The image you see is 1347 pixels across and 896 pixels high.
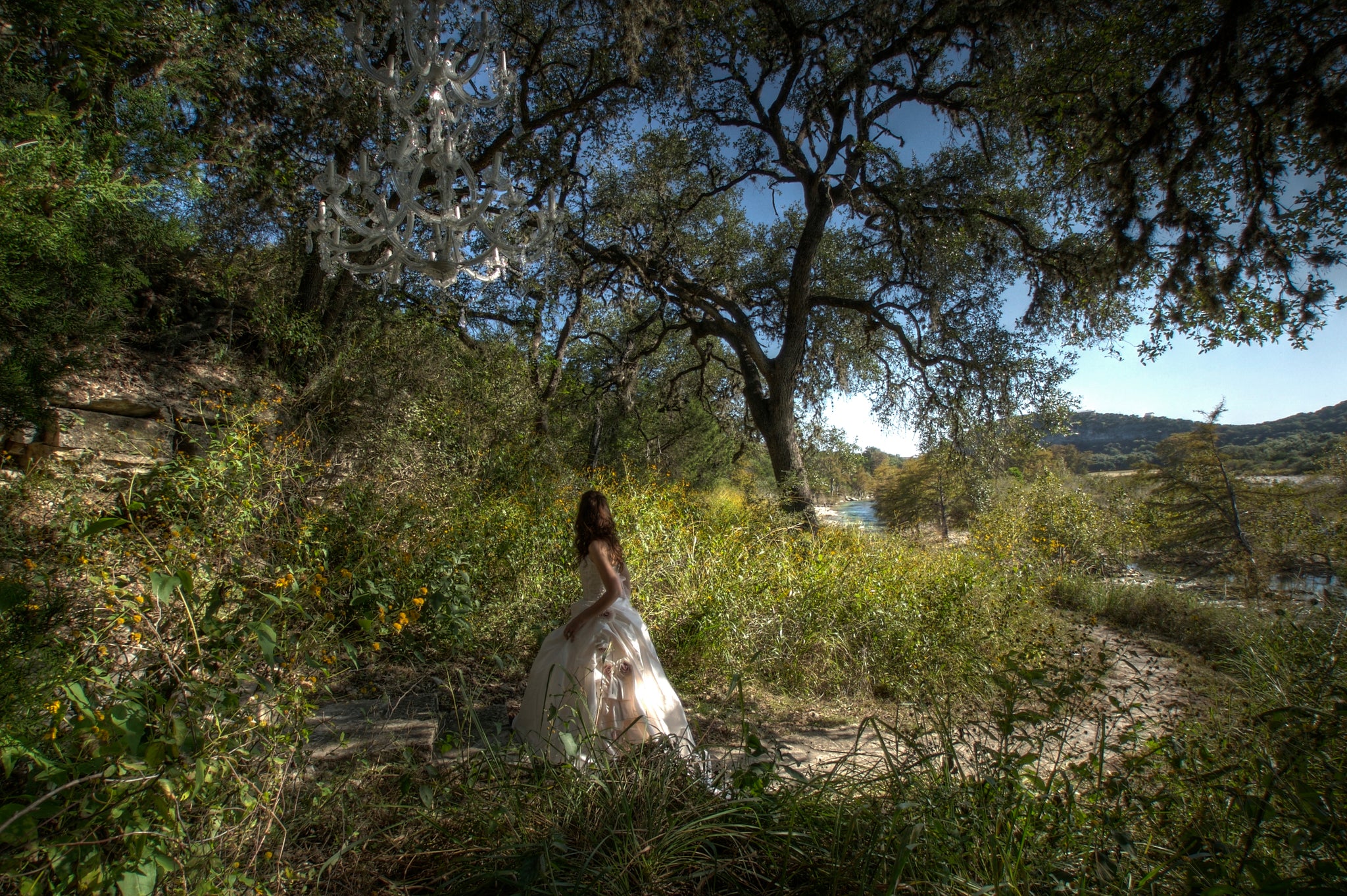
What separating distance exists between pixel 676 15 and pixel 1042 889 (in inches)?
312

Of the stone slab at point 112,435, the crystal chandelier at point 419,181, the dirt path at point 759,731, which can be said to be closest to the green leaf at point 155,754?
the dirt path at point 759,731

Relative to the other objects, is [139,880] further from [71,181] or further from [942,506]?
[942,506]

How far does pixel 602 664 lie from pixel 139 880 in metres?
1.94

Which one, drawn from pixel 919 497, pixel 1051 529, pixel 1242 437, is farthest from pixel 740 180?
pixel 919 497

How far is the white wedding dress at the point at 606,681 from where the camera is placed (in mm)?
2809

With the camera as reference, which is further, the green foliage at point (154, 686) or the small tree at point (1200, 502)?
the small tree at point (1200, 502)

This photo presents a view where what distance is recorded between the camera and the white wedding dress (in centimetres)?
281

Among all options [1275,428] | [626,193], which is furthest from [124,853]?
[1275,428]

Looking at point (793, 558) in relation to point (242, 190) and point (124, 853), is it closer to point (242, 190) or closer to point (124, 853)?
point (124, 853)

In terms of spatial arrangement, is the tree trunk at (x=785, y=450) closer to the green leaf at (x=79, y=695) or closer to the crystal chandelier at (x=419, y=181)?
the crystal chandelier at (x=419, y=181)

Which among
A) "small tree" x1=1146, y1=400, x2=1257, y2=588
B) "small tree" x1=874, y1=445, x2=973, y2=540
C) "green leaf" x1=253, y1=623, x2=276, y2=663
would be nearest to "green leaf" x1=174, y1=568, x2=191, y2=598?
"green leaf" x1=253, y1=623, x2=276, y2=663

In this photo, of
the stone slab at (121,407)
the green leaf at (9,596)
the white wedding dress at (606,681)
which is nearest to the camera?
the green leaf at (9,596)

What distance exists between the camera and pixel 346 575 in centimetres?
297

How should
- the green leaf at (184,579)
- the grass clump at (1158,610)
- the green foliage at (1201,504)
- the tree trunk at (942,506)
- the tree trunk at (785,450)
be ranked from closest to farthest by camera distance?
1. the green leaf at (184,579)
2. the grass clump at (1158,610)
3. the tree trunk at (785,450)
4. the green foliage at (1201,504)
5. the tree trunk at (942,506)
